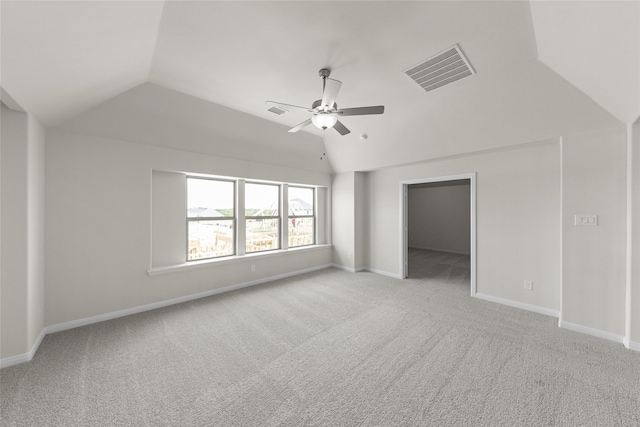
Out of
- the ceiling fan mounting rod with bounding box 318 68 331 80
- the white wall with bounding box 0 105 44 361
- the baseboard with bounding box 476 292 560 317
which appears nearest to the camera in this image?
the white wall with bounding box 0 105 44 361

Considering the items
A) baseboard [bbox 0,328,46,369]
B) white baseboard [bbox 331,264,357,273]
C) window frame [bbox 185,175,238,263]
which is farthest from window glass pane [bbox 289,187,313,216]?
baseboard [bbox 0,328,46,369]

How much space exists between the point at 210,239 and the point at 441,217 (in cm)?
769

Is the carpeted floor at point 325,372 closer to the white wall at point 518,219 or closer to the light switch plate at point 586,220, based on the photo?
the white wall at point 518,219

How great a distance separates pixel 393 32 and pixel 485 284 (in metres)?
3.98

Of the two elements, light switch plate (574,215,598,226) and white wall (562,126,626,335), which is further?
light switch plate (574,215,598,226)

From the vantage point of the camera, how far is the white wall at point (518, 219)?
136 inches

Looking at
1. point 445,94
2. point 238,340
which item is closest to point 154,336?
point 238,340

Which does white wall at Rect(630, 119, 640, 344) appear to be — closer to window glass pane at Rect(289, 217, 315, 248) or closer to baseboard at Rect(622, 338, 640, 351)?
baseboard at Rect(622, 338, 640, 351)

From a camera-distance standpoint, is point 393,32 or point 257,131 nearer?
point 393,32

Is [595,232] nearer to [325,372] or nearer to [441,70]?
[441,70]

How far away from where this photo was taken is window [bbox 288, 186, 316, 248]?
5.78m

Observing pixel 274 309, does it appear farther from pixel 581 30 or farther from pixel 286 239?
pixel 581 30

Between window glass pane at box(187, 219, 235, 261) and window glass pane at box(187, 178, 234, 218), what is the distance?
0.55 ft

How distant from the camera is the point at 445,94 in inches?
128
